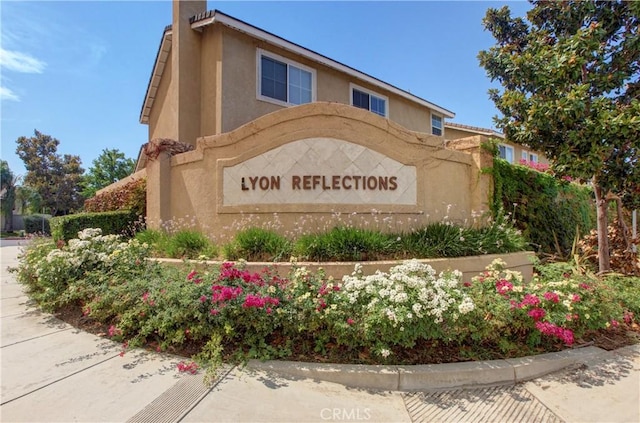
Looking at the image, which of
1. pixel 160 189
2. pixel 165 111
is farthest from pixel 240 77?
pixel 160 189

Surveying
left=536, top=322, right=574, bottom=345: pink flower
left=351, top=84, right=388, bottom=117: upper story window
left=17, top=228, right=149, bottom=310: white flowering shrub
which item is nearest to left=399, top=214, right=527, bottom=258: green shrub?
left=536, top=322, right=574, bottom=345: pink flower

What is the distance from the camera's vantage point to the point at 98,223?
8391 mm

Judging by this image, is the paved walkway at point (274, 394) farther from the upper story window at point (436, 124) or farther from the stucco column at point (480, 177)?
the upper story window at point (436, 124)

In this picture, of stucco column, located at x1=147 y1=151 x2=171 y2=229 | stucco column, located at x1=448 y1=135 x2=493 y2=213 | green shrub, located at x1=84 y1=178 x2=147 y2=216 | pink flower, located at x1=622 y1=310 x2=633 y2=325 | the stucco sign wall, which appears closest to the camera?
pink flower, located at x1=622 y1=310 x2=633 y2=325

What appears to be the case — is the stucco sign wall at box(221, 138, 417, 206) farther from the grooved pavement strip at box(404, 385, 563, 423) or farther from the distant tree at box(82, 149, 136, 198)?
the distant tree at box(82, 149, 136, 198)

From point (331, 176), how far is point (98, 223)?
6.47 m

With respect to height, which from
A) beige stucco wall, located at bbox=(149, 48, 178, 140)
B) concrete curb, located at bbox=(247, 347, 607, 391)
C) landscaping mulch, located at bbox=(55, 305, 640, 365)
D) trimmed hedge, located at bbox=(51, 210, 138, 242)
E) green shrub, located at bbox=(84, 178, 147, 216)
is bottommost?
concrete curb, located at bbox=(247, 347, 607, 391)

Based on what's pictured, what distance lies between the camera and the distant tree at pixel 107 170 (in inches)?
1400

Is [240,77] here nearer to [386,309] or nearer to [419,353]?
[386,309]

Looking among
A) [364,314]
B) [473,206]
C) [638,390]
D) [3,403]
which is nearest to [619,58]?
[473,206]

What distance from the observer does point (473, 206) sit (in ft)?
22.8

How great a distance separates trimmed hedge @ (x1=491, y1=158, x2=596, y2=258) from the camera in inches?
291

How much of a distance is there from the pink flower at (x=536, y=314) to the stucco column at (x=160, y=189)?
7.32 m

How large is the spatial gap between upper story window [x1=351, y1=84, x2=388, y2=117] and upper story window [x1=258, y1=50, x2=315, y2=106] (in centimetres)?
239
